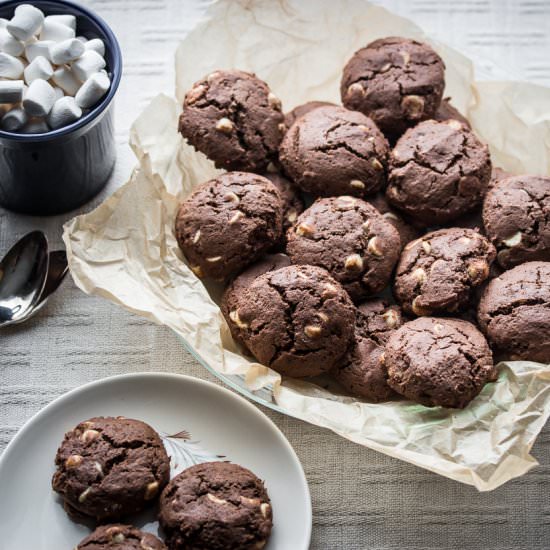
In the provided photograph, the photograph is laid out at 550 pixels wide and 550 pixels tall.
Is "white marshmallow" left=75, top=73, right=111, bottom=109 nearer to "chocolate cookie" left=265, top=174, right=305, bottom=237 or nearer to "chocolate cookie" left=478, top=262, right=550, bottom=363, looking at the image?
"chocolate cookie" left=265, top=174, right=305, bottom=237

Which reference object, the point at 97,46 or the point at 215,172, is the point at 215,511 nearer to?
the point at 215,172

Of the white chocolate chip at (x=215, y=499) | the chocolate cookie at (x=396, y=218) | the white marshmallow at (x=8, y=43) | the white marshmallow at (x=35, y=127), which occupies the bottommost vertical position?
the white chocolate chip at (x=215, y=499)

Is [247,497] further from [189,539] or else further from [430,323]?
[430,323]

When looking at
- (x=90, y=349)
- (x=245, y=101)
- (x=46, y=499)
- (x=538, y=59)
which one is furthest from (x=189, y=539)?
(x=538, y=59)

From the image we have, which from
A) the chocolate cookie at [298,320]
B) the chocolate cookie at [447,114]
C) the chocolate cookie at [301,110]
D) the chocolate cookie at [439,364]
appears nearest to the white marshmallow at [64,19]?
the chocolate cookie at [301,110]

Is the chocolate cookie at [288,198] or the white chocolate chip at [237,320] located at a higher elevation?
the chocolate cookie at [288,198]

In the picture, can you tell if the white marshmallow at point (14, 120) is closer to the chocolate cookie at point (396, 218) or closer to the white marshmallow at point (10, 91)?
the white marshmallow at point (10, 91)

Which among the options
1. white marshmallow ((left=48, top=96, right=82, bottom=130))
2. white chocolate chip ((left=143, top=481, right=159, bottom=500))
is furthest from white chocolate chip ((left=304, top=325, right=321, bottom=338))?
white marshmallow ((left=48, top=96, right=82, bottom=130))
